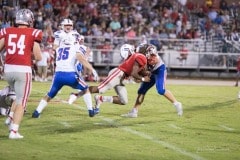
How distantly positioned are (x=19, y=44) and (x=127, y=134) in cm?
211

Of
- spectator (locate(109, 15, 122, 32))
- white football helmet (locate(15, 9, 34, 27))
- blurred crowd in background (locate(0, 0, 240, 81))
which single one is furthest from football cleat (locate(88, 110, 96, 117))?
spectator (locate(109, 15, 122, 32))

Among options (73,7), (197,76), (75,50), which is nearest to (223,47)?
(197,76)

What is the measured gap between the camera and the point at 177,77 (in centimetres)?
2289

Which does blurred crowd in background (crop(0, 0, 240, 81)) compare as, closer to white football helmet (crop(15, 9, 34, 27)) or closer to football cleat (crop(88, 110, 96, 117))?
football cleat (crop(88, 110, 96, 117))

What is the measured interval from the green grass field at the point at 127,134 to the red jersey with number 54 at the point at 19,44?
1077mm

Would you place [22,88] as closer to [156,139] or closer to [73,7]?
[156,139]

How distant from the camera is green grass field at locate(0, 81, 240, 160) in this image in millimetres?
7395

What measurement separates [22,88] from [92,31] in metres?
15.0

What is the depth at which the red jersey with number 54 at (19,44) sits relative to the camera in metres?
8.08

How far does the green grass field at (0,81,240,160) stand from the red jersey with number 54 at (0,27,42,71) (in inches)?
42.4

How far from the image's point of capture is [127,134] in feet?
29.1

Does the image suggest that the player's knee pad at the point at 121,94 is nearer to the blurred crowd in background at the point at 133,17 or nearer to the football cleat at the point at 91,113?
the football cleat at the point at 91,113

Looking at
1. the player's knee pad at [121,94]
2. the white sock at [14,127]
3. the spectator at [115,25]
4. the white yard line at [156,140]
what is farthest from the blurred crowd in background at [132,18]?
the white sock at [14,127]

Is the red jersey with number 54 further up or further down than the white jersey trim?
further up
